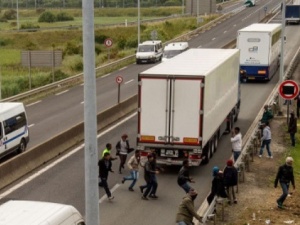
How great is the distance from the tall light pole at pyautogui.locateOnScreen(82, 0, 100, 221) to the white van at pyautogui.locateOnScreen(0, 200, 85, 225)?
2.12 m

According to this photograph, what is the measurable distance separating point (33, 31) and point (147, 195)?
258 feet

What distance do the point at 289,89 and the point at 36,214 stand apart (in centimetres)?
1630

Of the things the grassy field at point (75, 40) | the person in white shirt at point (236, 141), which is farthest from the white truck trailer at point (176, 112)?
the grassy field at point (75, 40)

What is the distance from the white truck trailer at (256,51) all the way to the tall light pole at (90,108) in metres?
34.3

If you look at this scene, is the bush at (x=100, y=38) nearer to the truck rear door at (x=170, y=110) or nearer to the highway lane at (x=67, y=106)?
the highway lane at (x=67, y=106)

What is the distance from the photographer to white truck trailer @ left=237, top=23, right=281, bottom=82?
4281 centimetres

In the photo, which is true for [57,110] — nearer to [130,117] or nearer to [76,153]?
[130,117]

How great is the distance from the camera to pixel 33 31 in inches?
3772

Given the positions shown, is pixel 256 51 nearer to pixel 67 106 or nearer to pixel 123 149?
pixel 67 106

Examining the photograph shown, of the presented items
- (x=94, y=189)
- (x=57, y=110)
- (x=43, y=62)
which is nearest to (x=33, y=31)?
(x=43, y=62)

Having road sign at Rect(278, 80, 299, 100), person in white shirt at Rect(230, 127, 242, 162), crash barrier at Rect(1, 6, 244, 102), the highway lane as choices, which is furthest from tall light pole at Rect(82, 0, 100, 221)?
crash barrier at Rect(1, 6, 244, 102)

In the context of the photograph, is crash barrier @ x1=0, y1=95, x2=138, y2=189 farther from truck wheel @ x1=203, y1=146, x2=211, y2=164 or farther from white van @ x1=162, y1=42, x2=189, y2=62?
white van @ x1=162, y1=42, x2=189, y2=62

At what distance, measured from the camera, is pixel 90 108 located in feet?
26.9

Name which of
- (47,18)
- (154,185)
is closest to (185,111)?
(154,185)
